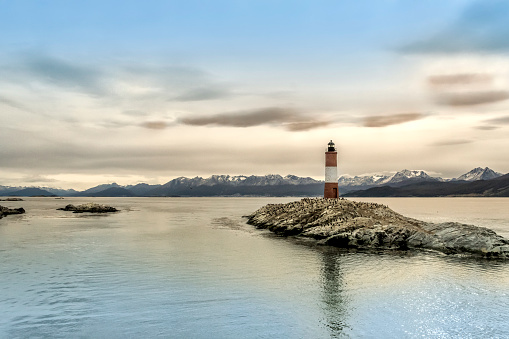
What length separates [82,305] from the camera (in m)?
17.6

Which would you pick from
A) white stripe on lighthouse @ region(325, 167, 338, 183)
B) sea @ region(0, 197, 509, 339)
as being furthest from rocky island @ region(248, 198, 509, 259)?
white stripe on lighthouse @ region(325, 167, 338, 183)

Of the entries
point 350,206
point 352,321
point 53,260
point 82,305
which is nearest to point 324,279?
point 352,321

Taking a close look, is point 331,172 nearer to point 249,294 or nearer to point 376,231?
point 376,231

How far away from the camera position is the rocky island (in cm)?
3322

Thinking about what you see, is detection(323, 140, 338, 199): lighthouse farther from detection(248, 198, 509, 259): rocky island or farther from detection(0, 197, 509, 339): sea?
detection(0, 197, 509, 339): sea

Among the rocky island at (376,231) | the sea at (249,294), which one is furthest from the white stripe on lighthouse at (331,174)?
the sea at (249,294)

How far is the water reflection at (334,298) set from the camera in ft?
50.0

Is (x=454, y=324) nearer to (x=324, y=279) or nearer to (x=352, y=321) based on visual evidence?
(x=352, y=321)

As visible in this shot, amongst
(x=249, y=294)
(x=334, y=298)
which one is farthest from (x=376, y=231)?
(x=249, y=294)

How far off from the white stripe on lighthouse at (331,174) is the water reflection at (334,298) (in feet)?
103

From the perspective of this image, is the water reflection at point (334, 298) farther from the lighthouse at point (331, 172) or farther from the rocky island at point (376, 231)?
the lighthouse at point (331, 172)

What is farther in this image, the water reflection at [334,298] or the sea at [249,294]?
the water reflection at [334,298]

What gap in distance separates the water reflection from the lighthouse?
3052 centimetres

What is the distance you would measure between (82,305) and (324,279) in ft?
45.7
